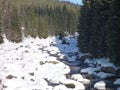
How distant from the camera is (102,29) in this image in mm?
46531

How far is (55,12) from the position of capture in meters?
175

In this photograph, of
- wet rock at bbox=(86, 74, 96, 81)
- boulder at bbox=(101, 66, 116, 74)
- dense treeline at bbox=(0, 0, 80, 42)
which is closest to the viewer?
wet rock at bbox=(86, 74, 96, 81)

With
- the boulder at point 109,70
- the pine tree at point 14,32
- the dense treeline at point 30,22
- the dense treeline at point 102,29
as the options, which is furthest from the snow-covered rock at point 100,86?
the pine tree at point 14,32

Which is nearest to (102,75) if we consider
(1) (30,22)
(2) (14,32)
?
(2) (14,32)

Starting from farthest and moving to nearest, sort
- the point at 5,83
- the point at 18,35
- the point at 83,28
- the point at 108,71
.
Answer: the point at 18,35 < the point at 83,28 < the point at 108,71 < the point at 5,83

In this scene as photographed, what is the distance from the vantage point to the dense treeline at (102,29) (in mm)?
36000

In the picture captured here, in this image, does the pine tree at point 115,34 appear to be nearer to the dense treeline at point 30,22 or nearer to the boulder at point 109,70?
the boulder at point 109,70

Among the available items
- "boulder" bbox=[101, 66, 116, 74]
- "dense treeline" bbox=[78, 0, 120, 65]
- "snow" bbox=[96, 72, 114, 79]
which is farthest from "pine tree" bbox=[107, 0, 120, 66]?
"snow" bbox=[96, 72, 114, 79]

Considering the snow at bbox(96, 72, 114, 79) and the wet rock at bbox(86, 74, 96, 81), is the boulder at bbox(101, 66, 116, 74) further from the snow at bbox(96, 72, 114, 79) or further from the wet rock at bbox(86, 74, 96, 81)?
the wet rock at bbox(86, 74, 96, 81)

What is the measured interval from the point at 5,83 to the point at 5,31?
72.5 meters

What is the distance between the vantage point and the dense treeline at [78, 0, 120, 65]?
36.0m

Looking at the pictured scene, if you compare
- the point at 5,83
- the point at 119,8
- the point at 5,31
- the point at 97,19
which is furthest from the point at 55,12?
the point at 5,83

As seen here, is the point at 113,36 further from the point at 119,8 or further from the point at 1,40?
the point at 1,40

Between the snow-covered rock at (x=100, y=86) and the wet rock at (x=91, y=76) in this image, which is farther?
the wet rock at (x=91, y=76)
